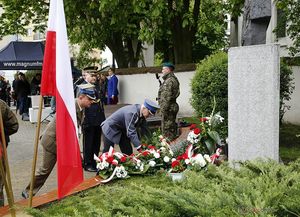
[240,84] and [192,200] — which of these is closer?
[192,200]

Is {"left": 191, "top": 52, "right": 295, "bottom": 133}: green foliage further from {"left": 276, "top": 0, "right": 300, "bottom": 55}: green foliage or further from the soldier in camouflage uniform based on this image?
{"left": 276, "top": 0, "right": 300, "bottom": 55}: green foliage

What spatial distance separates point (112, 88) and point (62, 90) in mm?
15054

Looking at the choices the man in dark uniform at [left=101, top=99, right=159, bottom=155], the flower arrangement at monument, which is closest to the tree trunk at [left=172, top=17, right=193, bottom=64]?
the flower arrangement at monument

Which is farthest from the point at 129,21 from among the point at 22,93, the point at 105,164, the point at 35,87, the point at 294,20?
the point at 105,164

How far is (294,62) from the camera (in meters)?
14.6

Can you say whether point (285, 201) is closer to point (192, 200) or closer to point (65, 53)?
point (192, 200)

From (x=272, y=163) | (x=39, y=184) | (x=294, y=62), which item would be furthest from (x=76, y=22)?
(x=272, y=163)

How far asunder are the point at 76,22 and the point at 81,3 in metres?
1.28

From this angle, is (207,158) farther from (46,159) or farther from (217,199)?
(217,199)

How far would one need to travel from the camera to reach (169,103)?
1102 cm

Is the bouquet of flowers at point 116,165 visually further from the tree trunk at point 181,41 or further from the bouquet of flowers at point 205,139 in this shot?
the tree trunk at point 181,41

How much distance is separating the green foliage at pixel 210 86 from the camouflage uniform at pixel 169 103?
0.43 m

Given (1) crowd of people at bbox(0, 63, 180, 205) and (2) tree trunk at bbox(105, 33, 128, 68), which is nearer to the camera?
(1) crowd of people at bbox(0, 63, 180, 205)

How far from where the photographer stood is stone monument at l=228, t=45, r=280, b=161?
6.88 m
